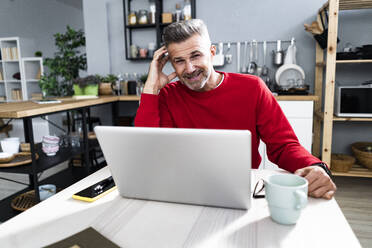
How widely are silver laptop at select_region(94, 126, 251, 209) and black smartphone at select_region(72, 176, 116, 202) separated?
0.09 metres

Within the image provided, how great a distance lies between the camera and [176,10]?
10.8 feet

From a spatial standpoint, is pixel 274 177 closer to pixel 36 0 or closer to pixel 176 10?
pixel 176 10

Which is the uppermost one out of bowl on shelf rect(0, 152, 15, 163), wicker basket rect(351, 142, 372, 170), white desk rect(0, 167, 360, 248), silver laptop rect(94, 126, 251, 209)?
silver laptop rect(94, 126, 251, 209)

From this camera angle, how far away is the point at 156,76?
1.33 meters

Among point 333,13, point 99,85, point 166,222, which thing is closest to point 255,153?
point 166,222

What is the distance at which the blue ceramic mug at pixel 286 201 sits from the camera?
570 mm

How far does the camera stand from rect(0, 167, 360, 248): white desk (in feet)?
1.80

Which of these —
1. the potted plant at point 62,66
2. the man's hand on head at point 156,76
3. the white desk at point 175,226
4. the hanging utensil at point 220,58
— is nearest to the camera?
the white desk at point 175,226

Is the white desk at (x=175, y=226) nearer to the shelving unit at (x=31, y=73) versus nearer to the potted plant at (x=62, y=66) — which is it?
the potted plant at (x=62, y=66)

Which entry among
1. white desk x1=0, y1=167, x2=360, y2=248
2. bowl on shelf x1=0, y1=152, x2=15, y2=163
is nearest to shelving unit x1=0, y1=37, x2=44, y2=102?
bowl on shelf x1=0, y1=152, x2=15, y2=163

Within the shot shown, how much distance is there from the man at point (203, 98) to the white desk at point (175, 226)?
1.71 ft

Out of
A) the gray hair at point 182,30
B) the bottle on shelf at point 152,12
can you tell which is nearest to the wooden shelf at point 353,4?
the bottle on shelf at point 152,12

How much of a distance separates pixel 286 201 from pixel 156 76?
2.97 ft

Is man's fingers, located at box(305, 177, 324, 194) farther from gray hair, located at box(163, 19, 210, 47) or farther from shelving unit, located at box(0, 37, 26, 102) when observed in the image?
shelving unit, located at box(0, 37, 26, 102)
